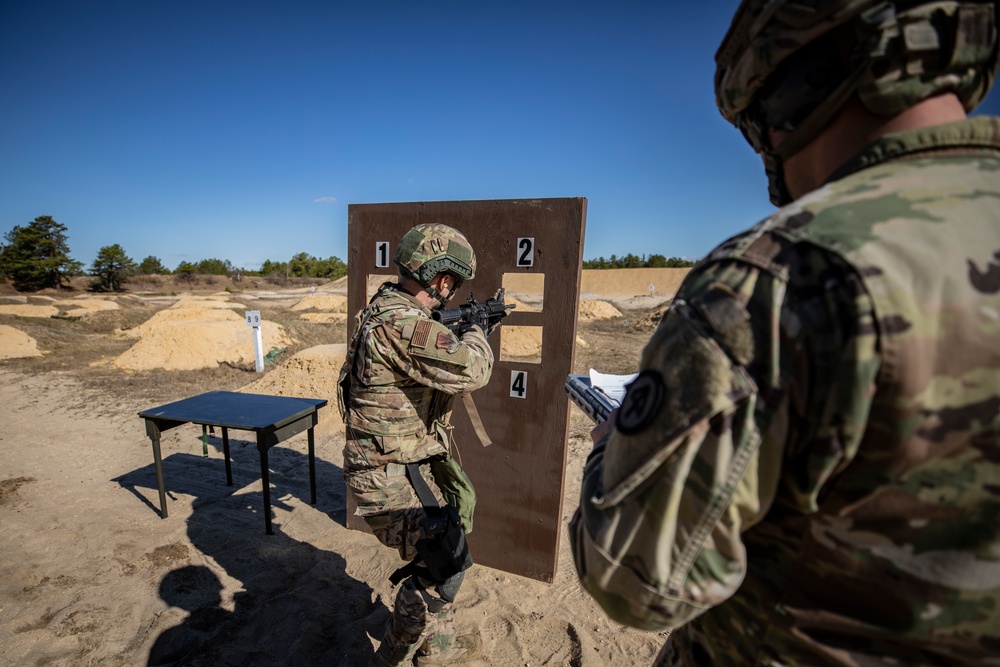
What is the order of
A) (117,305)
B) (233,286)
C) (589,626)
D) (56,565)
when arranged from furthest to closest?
(233,286), (117,305), (56,565), (589,626)

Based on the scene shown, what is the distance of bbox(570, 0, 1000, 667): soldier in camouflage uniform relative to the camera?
625 millimetres

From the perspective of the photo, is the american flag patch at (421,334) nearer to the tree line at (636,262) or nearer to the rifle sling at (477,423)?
the rifle sling at (477,423)

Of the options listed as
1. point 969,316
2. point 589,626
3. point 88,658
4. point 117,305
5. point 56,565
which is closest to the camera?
point 969,316

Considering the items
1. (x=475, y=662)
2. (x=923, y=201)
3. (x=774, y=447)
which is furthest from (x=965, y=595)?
(x=475, y=662)

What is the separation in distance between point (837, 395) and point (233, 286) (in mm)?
45215

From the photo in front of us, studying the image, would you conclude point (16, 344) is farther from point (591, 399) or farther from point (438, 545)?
point (591, 399)

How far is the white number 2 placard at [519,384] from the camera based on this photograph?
3.51m

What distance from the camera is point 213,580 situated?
342cm

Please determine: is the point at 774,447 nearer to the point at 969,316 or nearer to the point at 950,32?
the point at 969,316

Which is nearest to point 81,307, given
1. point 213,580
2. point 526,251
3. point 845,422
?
point 213,580

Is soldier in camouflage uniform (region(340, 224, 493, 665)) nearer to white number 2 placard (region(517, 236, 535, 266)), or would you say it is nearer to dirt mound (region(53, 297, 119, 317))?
white number 2 placard (region(517, 236, 535, 266))

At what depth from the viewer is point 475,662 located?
281 cm

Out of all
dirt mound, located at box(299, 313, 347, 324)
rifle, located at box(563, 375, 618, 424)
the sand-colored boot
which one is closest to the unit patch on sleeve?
rifle, located at box(563, 375, 618, 424)

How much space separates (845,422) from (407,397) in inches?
83.1
